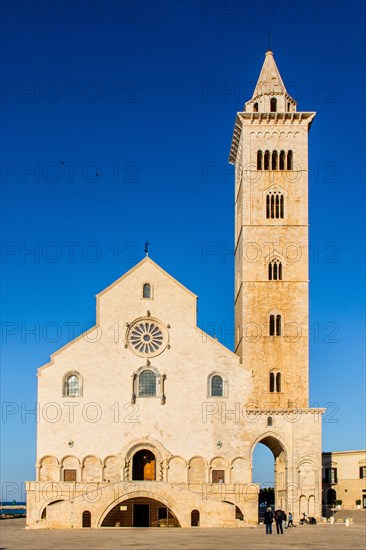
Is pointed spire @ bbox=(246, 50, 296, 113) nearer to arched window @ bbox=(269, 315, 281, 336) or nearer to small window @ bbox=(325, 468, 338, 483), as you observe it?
arched window @ bbox=(269, 315, 281, 336)

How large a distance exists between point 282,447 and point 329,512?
47.5 ft

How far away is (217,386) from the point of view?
60875 mm

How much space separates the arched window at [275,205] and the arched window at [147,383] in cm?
1364

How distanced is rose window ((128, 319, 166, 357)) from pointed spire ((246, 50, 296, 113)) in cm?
1732

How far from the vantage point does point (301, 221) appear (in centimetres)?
6381

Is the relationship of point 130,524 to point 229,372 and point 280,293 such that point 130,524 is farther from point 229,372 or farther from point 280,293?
point 280,293

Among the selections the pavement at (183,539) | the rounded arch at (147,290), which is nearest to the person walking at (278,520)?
the pavement at (183,539)

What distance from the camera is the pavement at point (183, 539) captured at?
39.8 metres

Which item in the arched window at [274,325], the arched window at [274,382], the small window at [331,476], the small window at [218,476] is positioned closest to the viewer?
the small window at [218,476]

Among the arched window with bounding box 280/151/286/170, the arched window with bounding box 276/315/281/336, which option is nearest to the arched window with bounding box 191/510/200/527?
the arched window with bounding box 276/315/281/336

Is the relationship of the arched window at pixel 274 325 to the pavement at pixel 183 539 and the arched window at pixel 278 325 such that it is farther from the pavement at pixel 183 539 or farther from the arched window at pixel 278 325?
the pavement at pixel 183 539

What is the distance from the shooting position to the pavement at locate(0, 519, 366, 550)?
1566 inches

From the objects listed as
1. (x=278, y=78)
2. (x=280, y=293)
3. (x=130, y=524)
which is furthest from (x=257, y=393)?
(x=278, y=78)

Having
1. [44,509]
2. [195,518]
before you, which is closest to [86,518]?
[44,509]
